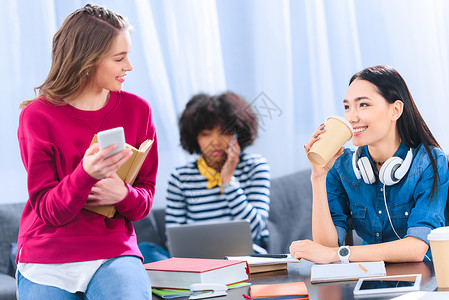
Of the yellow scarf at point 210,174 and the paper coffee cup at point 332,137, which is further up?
the paper coffee cup at point 332,137

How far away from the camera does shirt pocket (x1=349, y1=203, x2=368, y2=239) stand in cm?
151

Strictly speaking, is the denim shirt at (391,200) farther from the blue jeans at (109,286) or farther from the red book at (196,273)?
the blue jeans at (109,286)

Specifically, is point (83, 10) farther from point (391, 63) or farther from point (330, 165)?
point (391, 63)

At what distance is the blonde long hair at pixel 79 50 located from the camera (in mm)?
1223

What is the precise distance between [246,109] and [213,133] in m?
0.25

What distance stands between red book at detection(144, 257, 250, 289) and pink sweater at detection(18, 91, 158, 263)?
3.3 inches

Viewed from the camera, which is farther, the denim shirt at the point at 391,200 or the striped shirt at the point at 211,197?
the striped shirt at the point at 211,197

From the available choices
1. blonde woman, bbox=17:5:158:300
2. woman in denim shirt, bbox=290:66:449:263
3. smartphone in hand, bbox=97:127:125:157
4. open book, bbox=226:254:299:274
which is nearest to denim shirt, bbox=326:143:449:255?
woman in denim shirt, bbox=290:66:449:263

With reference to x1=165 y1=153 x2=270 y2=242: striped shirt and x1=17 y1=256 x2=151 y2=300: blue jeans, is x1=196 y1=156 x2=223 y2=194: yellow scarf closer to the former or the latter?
x1=165 y1=153 x2=270 y2=242: striped shirt

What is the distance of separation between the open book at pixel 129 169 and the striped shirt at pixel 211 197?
1.22 m

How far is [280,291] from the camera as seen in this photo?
105 cm

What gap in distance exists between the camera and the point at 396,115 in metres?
1.49

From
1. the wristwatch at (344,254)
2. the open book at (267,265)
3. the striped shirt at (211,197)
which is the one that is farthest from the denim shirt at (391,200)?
the striped shirt at (211,197)

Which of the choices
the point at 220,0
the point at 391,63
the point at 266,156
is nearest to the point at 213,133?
the point at 266,156
